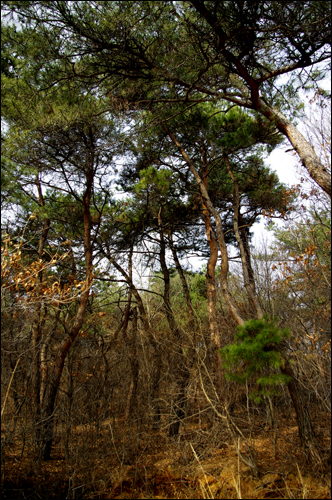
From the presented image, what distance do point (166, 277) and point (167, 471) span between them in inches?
195

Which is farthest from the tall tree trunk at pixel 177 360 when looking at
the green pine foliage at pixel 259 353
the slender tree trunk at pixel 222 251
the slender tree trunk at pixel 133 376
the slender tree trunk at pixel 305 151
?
the slender tree trunk at pixel 305 151

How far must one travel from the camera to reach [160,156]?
30.3ft

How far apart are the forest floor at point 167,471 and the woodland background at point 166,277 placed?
31 millimetres

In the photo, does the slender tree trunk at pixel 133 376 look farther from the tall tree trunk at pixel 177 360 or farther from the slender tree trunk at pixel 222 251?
the slender tree trunk at pixel 222 251

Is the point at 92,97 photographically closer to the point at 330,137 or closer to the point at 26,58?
the point at 26,58

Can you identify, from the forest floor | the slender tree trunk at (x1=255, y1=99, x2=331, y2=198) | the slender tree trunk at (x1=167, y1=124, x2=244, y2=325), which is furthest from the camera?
the slender tree trunk at (x1=167, y1=124, x2=244, y2=325)

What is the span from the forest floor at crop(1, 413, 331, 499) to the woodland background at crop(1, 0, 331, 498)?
0.03m

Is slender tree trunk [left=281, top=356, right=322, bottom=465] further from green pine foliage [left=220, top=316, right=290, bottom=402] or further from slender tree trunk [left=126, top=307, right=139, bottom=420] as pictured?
slender tree trunk [left=126, top=307, right=139, bottom=420]

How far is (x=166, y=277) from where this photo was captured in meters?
9.34

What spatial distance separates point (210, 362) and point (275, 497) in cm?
302

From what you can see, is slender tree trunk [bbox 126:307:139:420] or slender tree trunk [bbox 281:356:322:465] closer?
slender tree trunk [bbox 281:356:322:465]

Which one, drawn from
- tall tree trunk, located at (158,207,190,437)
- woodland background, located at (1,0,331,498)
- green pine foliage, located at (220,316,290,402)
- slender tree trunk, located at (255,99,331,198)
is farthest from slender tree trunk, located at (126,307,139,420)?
slender tree trunk, located at (255,99,331,198)

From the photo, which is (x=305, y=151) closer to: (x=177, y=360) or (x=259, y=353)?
(x=259, y=353)

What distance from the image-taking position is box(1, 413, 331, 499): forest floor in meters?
4.18
